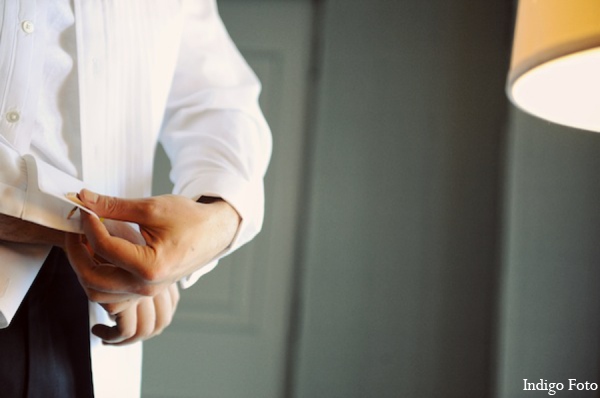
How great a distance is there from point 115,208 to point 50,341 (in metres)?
0.12

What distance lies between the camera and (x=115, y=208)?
1.61ft

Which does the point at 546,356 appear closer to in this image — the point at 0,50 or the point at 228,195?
the point at 228,195

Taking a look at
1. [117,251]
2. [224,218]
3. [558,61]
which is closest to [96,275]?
[117,251]

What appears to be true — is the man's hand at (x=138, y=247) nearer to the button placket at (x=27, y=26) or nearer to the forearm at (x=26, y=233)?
the forearm at (x=26, y=233)

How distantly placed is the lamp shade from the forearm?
39cm

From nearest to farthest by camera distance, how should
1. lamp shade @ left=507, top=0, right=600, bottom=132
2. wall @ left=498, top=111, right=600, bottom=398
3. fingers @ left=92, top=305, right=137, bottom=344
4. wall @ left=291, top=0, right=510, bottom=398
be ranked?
lamp shade @ left=507, top=0, right=600, bottom=132, fingers @ left=92, top=305, right=137, bottom=344, wall @ left=498, top=111, right=600, bottom=398, wall @ left=291, top=0, right=510, bottom=398

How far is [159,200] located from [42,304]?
129 millimetres

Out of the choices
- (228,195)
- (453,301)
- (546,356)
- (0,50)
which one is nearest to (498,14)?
(453,301)

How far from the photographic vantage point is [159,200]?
501mm

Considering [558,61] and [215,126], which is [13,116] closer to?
[215,126]

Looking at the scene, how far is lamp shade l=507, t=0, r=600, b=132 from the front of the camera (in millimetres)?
438

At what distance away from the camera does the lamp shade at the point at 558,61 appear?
1.44 ft

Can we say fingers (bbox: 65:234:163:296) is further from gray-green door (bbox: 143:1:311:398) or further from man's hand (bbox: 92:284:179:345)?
gray-green door (bbox: 143:1:311:398)

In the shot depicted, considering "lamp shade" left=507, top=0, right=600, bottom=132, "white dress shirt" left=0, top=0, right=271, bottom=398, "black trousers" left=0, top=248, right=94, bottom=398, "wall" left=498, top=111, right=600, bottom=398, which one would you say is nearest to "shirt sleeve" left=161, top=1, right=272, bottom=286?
"white dress shirt" left=0, top=0, right=271, bottom=398
